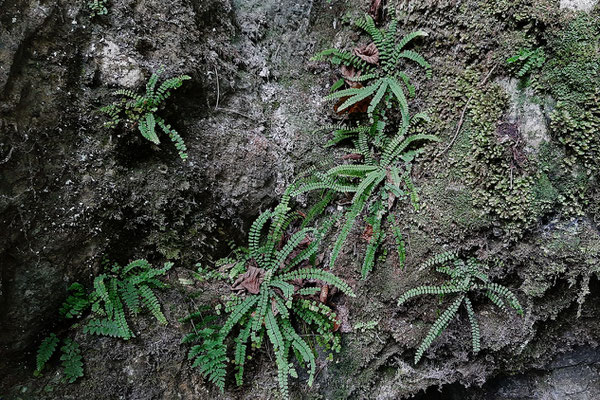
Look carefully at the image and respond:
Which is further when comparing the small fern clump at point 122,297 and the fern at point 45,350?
the small fern clump at point 122,297

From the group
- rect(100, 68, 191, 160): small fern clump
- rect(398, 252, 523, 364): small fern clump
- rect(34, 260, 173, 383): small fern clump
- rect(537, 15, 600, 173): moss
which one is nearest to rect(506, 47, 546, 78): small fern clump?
rect(537, 15, 600, 173): moss

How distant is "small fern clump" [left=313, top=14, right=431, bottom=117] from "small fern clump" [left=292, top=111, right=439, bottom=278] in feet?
0.79

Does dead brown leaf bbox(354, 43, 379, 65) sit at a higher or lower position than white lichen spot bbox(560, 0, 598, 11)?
lower

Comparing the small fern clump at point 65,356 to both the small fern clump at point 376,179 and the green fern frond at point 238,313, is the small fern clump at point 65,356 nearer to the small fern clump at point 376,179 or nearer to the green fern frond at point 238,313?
the green fern frond at point 238,313

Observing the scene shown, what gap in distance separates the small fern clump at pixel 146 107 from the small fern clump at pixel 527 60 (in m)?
3.03

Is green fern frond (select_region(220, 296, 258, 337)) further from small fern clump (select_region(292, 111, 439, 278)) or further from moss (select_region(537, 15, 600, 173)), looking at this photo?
moss (select_region(537, 15, 600, 173))

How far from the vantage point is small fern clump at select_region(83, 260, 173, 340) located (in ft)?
10.9

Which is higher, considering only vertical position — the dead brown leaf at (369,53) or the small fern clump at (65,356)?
the dead brown leaf at (369,53)

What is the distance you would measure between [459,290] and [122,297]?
3155 mm

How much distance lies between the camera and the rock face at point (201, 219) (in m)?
3.11

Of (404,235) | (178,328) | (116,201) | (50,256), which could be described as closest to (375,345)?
(404,235)

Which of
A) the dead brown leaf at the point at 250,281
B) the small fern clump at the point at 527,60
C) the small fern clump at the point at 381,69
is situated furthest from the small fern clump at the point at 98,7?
the small fern clump at the point at 527,60

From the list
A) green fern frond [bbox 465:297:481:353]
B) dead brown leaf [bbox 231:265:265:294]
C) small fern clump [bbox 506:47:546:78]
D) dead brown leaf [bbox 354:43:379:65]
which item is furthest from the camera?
dead brown leaf [bbox 354:43:379:65]

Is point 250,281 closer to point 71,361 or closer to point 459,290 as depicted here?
point 71,361
